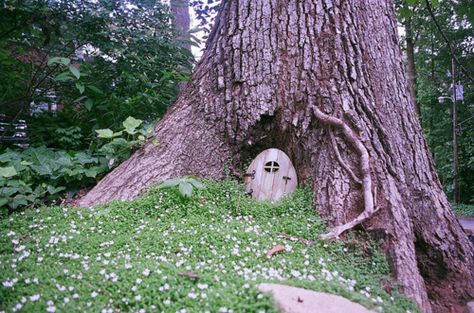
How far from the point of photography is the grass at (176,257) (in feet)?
5.74

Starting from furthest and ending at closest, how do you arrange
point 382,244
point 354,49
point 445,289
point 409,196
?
point 354,49 < point 409,196 < point 445,289 < point 382,244

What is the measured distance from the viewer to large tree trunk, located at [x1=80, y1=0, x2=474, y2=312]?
2.74 meters

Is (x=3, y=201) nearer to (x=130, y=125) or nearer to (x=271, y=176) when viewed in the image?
(x=130, y=125)

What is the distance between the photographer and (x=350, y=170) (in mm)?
2818

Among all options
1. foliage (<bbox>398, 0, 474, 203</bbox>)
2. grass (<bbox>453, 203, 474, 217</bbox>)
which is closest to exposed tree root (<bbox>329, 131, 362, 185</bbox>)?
foliage (<bbox>398, 0, 474, 203</bbox>)

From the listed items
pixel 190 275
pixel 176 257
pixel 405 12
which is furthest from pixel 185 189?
pixel 405 12

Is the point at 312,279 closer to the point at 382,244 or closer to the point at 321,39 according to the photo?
the point at 382,244

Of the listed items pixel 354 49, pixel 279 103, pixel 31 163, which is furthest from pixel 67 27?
pixel 354 49

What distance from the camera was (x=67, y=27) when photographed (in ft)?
14.6

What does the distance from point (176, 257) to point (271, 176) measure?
1.31 metres

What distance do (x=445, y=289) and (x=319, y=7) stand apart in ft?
A: 8.78

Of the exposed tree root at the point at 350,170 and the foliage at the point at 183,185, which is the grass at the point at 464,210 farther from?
the foliage at the point at 183,185

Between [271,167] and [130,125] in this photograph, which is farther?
[130,125]

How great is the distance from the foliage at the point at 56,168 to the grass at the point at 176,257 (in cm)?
34
